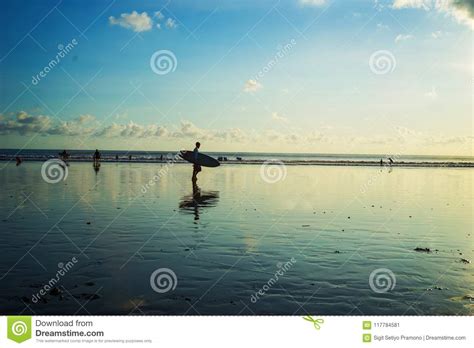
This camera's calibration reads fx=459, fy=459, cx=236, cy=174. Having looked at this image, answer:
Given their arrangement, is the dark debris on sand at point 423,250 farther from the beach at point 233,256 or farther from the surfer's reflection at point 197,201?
the surfer's reflection at point 197,201

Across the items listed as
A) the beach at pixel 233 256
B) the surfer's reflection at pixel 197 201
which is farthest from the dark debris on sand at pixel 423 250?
the surfer's reflection at pixel 197 201

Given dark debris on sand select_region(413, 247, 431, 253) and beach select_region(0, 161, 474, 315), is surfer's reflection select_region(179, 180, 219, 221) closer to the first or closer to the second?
beach select_region(0, 161, 474, 315)

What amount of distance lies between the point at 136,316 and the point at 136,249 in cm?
365

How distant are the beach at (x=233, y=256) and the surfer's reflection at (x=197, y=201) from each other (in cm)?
8

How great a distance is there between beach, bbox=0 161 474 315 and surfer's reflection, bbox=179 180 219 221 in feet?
0.25

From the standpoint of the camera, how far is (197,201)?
61.3 feet

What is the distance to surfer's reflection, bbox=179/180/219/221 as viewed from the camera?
16.7m

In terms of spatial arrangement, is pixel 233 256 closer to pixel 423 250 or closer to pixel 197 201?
pixel 423 250

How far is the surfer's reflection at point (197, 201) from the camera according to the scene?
1669cm

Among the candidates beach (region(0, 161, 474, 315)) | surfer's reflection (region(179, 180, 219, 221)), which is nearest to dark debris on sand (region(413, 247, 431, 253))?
beach (region(0, 161, 474, 315))

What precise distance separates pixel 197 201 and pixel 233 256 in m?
8.73

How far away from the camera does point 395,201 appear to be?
67.2ft

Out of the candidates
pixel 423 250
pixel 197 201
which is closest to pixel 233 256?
pixel 423 250
